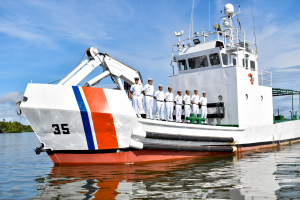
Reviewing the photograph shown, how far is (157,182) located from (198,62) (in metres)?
6.91

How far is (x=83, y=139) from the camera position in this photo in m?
6.87

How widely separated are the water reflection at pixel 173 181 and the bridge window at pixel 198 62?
4902 millimetres

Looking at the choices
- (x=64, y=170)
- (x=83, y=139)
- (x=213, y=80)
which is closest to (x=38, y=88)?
(x=83, y=139)

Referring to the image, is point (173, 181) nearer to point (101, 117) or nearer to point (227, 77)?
point (101, 117)

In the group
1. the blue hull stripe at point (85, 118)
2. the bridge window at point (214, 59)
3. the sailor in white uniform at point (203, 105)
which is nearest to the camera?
the blue hull stripe at point (85, 118)

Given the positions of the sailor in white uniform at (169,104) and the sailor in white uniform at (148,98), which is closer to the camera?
the sailor in white uniform at (148,98)

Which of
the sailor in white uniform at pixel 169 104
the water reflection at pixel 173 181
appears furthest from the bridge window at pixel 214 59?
the water reflection at pixel 173 181

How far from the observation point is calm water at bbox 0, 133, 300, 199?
171 inches

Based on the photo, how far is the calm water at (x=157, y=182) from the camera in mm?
4348

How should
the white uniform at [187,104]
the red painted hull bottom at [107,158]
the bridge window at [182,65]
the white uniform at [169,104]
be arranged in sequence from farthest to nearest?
the bridge window at [182,65] < the white uniform at [187,104] < the white uniform at [169,104] < the red painted hull bottom at [107,158]

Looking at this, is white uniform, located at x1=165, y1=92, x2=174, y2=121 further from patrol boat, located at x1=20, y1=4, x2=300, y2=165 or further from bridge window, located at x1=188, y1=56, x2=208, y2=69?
bridge window, located at x1=188, y1=56, x2=208, y2=69

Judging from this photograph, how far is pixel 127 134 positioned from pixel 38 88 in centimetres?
247

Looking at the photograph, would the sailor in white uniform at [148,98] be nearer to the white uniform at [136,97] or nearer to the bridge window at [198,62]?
the white uniform at [136,97]

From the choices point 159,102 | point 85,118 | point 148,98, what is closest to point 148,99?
point 148,98
